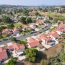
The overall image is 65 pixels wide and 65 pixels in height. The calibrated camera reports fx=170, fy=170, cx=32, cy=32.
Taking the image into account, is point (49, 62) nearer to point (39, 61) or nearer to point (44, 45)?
point (39, 61)

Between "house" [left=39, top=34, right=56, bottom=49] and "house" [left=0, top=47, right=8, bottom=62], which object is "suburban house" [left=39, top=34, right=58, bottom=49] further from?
"house" [left=0, top=47, right=8, bottom=62]

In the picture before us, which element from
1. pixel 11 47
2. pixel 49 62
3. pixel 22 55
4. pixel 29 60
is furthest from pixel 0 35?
pixel 49 62

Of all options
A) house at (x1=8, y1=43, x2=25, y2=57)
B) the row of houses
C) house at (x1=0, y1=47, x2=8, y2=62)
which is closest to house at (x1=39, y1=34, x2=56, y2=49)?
the row of houses

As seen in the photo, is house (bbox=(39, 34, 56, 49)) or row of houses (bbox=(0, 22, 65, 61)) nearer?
row of houses (bbox=(0, 22, 65, 61))

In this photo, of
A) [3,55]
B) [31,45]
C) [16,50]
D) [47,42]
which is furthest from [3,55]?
[47,42]

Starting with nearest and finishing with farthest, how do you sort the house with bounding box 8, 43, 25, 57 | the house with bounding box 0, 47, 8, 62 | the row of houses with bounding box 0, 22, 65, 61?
the house with bounding box 0, 47, 8, 62 → the row of houses with bounding box 0, 22, 65, 61 → the house with bounding box 8, 43, 25, 57

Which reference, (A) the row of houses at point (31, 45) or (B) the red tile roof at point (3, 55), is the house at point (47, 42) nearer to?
(A) the row of houses at point (31, 45)

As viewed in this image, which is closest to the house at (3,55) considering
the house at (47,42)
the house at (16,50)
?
the house at (16,50)

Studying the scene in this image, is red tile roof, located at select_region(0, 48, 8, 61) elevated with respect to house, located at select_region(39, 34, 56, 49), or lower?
elevated

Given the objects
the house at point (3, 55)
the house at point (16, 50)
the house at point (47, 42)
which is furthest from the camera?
the house at point (47, 42)

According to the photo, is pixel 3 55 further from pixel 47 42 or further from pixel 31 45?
pixel 47 42

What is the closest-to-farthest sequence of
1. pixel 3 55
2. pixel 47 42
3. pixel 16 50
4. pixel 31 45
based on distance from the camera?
pixel 3 55 → pixel 16 50 → pixel 31 45 → pixel 47 42
